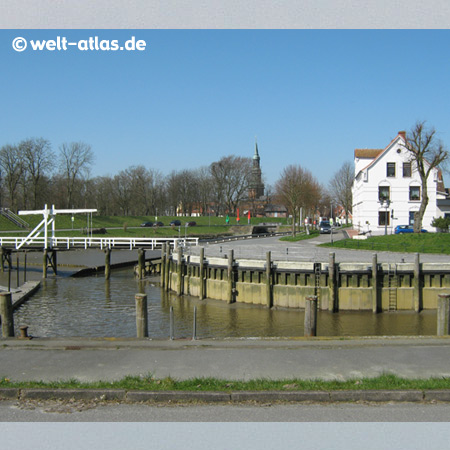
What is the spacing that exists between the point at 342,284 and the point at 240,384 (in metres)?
16.3

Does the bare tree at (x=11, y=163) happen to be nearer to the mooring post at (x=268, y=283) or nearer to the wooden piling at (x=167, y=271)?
the wooden piling at (x=167, y=271)

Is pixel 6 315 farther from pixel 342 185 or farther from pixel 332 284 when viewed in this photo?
pixel 342 185

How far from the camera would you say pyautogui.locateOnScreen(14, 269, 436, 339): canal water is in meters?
18.8

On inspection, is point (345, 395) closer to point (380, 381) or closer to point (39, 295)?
point (380, 381)

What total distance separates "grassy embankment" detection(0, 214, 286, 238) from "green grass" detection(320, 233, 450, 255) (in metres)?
30.2

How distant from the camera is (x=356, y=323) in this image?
20.6 meters

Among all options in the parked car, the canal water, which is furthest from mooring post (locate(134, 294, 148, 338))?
the parked car

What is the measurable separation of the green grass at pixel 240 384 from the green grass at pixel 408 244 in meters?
27.3

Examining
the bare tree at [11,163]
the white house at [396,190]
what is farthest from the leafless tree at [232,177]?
the white house at [396,190]

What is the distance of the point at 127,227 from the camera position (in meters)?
88.4

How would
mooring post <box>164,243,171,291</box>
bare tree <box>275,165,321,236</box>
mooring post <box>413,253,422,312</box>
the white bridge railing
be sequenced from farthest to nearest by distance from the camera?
bare tree <box>275,165,321,236</box> → the white bridge railing → mooring post <box>164,243,171,291</box> → mooring post <box>413,253,422,312</box>

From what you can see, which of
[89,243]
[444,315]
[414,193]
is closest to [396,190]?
[414,193]

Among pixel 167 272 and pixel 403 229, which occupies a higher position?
pixel 403 229

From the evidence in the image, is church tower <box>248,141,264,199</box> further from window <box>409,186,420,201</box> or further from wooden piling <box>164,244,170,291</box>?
wooden piling <box>164,244,170,291</box>
